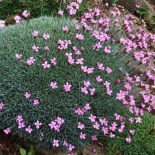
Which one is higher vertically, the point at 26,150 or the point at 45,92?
the point at 45,92

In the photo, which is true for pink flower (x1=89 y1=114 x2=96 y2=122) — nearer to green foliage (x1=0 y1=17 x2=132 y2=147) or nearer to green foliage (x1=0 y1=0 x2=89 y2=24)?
green foliage (x1=0 y1=17 x2=132 y2=147)

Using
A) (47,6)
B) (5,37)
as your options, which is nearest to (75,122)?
(5,37)

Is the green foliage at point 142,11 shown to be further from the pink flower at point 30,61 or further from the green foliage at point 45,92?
the pink flower at point 30,61

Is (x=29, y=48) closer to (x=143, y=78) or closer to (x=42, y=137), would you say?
(x=42, y=137)

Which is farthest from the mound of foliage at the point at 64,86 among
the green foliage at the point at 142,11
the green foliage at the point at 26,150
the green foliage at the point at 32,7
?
the green foliage at the point at 142,11

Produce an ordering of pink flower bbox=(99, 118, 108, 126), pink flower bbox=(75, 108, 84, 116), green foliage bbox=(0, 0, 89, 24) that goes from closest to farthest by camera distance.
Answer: pink flower bbox=(75, 108, 84, 116) → pink flower bbox=(99, 118, 108, 126) → green foliage bbox=(0, 0, 89, 24)

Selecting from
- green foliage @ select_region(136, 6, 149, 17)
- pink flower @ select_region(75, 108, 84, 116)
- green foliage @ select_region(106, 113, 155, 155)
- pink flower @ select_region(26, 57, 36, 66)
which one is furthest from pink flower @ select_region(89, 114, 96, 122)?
green foliage @ select_region(136, 6, 149, 17)

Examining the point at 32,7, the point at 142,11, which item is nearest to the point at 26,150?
the point at 32,7

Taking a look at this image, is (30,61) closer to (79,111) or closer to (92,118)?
(79,111)

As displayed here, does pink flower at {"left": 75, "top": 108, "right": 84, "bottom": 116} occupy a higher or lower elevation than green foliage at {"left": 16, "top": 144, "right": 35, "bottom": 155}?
higher
